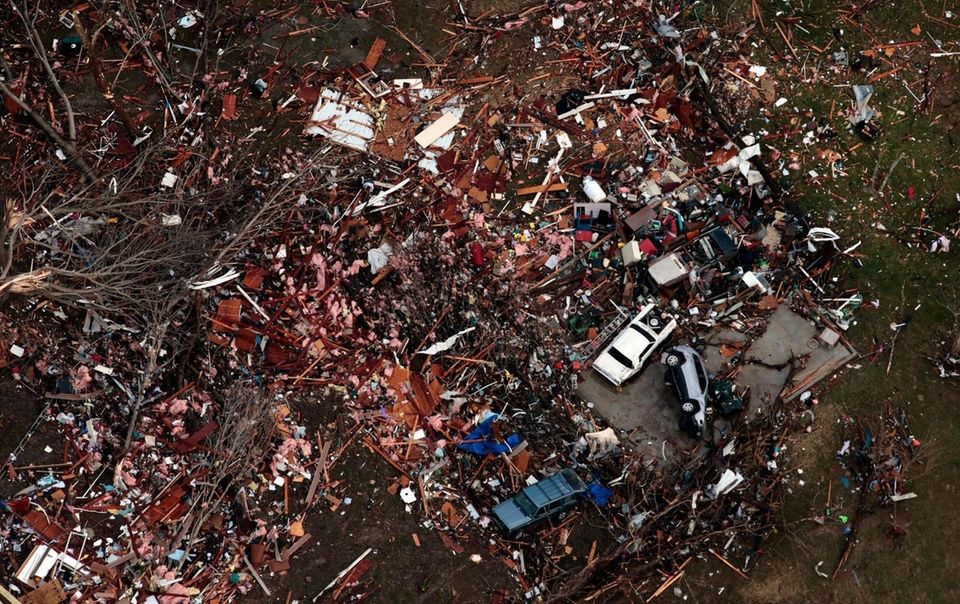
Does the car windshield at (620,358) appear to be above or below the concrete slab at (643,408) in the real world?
above

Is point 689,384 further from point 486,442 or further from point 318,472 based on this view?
point 318,472

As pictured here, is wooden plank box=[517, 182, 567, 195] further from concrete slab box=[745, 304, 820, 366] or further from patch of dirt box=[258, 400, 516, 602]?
patch of dirt box=[258, 400, 516, 602]

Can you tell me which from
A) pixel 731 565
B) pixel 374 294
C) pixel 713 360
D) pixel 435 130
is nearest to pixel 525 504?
pixel 731 565

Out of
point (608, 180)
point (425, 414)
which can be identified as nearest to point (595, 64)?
point (608, 180)

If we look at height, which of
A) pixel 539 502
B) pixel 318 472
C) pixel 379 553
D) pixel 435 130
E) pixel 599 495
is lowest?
pixel 379 553

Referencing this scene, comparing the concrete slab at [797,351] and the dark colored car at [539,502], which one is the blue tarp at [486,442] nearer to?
the dark colored car at [539,502]

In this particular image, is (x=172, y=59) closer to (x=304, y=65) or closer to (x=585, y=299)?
(x=304, y=65)

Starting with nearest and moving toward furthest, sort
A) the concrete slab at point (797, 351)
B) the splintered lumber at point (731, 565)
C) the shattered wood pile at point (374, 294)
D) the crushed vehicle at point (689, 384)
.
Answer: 1. the shattered wood pile at point (374, 294)
2. the splintered lumber at point (731, 565)
3. the crushed vehicle at point (689, 384)
4. the concrete slab at point (797, 351)

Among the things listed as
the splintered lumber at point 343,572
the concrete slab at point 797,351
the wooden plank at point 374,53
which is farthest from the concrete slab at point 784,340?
the wooden plank at point 374,53

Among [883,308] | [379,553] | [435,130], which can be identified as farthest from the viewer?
[435,130]
